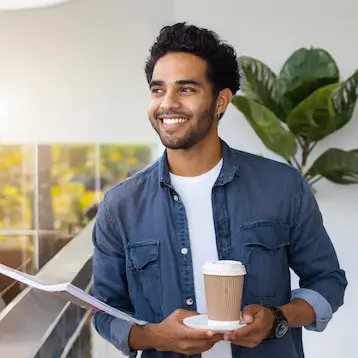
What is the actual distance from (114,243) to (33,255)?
3.26 meters

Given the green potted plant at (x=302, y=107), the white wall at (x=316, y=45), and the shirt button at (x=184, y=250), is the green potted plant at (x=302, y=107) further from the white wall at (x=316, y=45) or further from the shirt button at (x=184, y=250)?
the shirt button at (x=184, y=250)

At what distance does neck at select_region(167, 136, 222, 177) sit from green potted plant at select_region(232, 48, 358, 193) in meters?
1.88

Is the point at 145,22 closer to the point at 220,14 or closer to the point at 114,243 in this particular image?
the point at 220,14

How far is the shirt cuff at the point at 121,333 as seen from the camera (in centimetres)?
150

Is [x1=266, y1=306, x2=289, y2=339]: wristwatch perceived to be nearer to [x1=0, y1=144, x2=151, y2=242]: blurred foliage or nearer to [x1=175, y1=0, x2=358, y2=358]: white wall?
[x1=175, y1=0, x2=358, y2=358]: white wall

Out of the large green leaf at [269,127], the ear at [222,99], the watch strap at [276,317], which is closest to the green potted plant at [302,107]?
the large green leaf at [269,127]

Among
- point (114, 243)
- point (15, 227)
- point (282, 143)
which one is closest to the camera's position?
point (114, 243)

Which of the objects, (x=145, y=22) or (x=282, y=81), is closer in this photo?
(x=282, y=81)

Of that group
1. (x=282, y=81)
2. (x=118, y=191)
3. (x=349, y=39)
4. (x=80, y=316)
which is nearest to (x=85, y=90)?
(x=282, y=81)

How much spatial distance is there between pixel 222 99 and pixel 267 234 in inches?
12.7

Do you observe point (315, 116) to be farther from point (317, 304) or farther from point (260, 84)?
point (317, 304)

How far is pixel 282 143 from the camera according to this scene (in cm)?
350

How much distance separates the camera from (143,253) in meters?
1.52

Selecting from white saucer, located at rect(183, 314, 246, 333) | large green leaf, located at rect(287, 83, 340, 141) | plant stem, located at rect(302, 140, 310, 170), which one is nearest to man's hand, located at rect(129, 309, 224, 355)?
white saucer, located at rect(183, 314, 246, 333)
